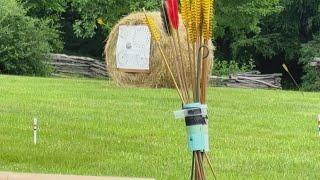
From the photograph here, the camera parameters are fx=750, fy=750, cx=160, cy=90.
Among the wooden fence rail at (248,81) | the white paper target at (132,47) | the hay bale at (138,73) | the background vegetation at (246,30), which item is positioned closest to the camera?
the hay bale at (138,73)

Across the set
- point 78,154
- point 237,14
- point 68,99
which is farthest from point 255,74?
point 78,154

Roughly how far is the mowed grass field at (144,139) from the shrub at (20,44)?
12.0m

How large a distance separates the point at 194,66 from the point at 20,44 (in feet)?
71.1

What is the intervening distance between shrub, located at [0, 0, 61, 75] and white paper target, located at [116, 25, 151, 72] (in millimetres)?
6795

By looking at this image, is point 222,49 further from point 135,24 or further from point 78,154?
point 78,154

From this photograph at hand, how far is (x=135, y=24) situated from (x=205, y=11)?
15301mm

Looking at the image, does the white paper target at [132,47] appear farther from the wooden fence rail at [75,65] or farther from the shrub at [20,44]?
the wooden fence rail at [75,65]

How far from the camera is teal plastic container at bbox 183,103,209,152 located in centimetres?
349

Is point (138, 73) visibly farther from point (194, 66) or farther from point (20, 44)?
point (194, 66)

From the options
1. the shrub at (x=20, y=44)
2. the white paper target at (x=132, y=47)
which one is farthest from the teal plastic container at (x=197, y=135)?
the shrub at (x=20, y=44)

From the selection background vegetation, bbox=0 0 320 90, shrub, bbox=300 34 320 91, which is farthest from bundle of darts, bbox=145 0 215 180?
shrub, bbox=300 34 320 91

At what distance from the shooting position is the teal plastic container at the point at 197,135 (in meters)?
3.49

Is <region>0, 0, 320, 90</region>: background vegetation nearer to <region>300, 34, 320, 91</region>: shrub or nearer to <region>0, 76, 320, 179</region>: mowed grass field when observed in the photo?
<region>300, 34, 320, 91</region>: shrub

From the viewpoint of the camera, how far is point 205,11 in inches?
134
